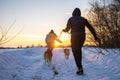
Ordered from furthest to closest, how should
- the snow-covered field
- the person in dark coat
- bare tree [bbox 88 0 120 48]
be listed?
1. bare tree [bbox 88 0 120 48]
2. the person in dark coat
3. the snow-covered field

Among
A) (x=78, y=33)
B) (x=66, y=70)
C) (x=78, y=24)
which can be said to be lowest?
(x=66, y=70)

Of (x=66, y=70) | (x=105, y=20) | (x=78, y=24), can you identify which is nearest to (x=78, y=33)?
(x=78, y=24)

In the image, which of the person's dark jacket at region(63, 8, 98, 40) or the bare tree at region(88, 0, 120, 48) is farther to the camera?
the bare tree at region(88, 0, 120, 48)

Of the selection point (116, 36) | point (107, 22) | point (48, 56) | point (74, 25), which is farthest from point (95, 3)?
point (74, 25)

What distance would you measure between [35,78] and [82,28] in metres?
2.65

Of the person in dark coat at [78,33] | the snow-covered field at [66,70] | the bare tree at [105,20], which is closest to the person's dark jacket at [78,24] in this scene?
the person in dark coat at [78,33]

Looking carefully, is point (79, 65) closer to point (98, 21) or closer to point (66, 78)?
point (66, 78)

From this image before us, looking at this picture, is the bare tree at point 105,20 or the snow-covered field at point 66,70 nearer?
the snow-covered field at point 66,70

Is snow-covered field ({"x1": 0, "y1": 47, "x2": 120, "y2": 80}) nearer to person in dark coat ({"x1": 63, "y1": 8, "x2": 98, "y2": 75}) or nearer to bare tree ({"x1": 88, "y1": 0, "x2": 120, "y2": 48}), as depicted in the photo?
person in dark coat ({"x1": 63, "y1": 8, "x2": 98, "y2": 75})

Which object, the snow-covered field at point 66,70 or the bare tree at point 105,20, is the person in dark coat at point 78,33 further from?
the bare tree at point 105,20

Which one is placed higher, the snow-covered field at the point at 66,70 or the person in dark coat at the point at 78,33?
the person in dark coat at the point at 78,33

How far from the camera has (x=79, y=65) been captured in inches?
407

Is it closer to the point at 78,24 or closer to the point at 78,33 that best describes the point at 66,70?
the point at 78,33

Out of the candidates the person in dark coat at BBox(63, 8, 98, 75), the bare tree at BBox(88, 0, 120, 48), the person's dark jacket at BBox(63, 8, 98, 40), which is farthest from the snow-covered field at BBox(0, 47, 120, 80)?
the bare tree at BBox(88, 0, 120, 48)
